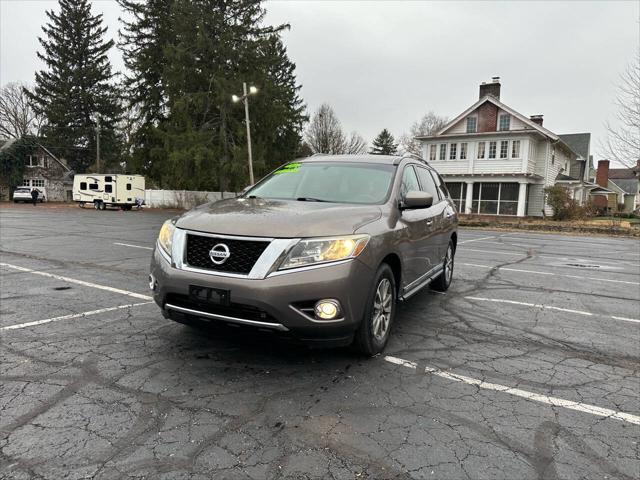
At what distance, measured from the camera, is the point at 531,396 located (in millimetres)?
3400

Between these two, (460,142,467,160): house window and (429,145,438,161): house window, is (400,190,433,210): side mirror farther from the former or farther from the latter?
(429,145,438,161): house window

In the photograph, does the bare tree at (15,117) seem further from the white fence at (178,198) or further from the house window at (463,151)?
the house window at (463,151)

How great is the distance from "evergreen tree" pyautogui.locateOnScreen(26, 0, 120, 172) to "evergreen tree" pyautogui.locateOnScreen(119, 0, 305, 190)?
13.8m

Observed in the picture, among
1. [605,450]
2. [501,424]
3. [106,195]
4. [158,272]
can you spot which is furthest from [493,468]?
[106,195]

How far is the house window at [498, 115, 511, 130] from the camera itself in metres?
30.8

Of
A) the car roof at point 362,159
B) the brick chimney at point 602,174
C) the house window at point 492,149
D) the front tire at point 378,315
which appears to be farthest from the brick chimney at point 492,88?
the brick chimney at point 602,174

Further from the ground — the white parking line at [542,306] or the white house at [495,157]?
the white house at [495,157]

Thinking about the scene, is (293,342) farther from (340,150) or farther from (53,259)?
(340,150)

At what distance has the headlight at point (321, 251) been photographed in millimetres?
3314

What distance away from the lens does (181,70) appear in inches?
1236

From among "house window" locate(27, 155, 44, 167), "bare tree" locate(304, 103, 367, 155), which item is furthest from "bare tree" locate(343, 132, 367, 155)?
"house window" locate(27, 155, 44, 167)

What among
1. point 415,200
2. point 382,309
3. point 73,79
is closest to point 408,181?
point 415,200

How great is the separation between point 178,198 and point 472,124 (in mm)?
23345

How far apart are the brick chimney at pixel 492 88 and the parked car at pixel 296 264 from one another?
3238 cm
